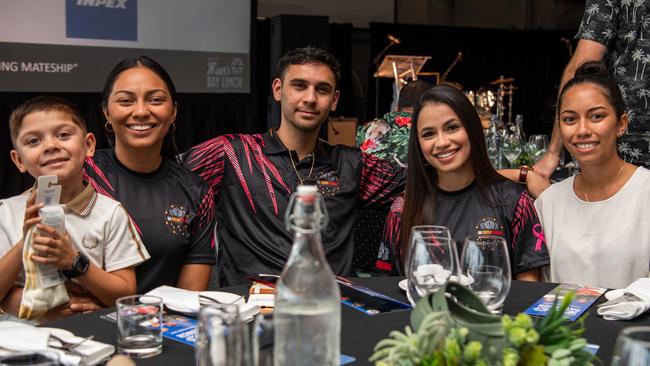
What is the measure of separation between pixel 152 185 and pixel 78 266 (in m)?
0.61

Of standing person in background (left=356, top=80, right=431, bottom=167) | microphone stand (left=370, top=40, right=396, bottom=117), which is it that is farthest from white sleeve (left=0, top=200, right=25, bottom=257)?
microphone stand (left=370, top=40, right=396, bottom=117)

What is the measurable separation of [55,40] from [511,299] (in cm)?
500

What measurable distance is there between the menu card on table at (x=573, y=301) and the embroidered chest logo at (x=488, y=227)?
2.00 feet

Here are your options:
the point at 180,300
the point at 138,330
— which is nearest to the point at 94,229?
the point at 180,300

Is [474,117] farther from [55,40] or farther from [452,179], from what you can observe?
[55,40]

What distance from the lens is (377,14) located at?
11.6 meters

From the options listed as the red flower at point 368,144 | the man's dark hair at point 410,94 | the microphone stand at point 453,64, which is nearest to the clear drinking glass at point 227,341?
the red flower at point 368,144

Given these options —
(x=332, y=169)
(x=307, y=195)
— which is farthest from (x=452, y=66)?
(x=307, y=195)

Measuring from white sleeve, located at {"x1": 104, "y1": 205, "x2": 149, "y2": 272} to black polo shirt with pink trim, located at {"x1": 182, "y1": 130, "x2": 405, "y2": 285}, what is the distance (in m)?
0.60

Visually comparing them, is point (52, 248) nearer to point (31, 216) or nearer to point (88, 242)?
point (31, 216)

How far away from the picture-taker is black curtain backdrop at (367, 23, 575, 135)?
11.3 metres

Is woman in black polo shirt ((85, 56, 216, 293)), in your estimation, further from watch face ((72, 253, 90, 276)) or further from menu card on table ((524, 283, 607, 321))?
menu card on table ((524, 283, 607, 321))

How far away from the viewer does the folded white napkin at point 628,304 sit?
1579 mm

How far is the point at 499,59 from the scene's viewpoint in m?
12.1
